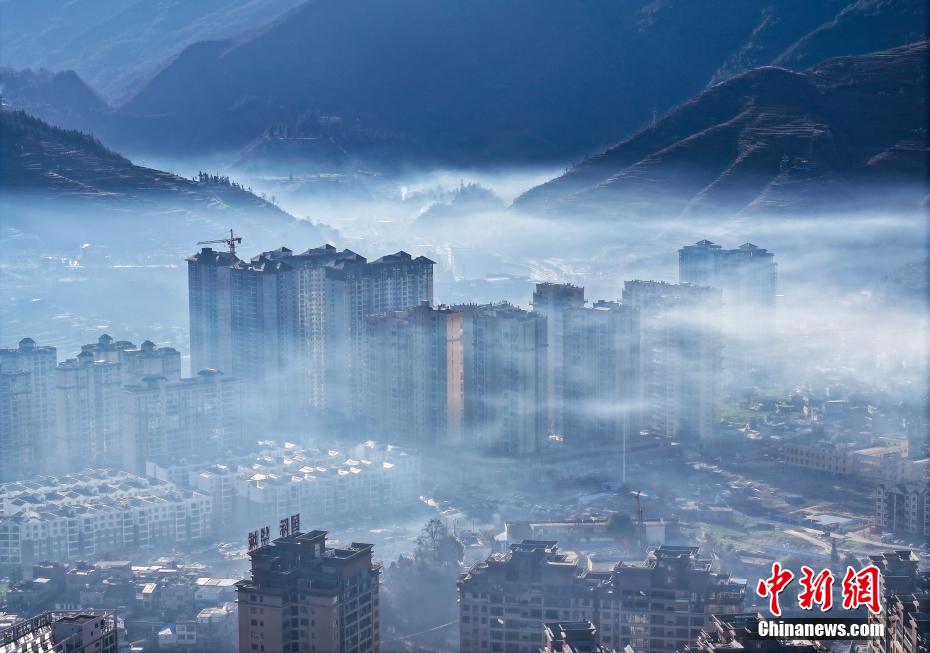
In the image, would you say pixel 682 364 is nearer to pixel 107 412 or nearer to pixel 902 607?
pixel 107 412

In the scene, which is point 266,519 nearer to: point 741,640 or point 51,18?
point 741,640

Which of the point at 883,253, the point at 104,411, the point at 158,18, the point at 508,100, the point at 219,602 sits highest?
the point at 158,18

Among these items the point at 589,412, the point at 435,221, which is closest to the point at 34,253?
the point at 435,221

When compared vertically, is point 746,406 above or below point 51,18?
below

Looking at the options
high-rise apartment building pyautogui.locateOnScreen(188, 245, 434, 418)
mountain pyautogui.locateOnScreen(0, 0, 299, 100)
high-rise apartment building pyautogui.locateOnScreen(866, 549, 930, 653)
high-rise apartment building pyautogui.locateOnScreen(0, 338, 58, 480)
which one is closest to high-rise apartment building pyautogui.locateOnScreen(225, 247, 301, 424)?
high-rise apartment building pyautogui.locateOnScreen(188, 245, 434, 418)

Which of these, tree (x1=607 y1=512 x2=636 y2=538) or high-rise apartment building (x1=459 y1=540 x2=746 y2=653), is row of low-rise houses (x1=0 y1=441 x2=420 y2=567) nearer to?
tree (x1=607 y1=512 x2=636 y2=538)

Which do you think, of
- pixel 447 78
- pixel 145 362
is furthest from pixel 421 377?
pixel 447 78

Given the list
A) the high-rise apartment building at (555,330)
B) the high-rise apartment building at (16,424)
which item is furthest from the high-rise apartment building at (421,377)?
the high-rise apartment building at (16,424)
